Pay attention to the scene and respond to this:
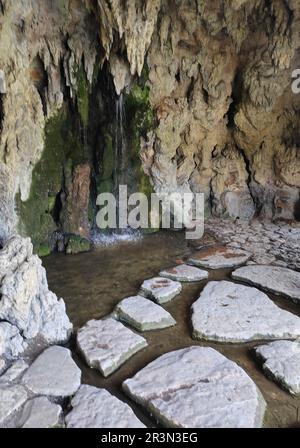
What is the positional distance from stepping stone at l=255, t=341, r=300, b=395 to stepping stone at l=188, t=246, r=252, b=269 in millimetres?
2153

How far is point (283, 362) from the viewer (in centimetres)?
288

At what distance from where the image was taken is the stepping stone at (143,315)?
3559 mm

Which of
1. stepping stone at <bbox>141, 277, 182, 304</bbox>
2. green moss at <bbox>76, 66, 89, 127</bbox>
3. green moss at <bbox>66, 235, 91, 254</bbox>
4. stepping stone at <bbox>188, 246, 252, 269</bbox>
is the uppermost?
green moss at <bbox>76, 66, 89, 127</bbox>

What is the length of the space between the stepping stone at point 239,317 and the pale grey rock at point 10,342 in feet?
5.61

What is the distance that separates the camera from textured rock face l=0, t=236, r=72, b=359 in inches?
121

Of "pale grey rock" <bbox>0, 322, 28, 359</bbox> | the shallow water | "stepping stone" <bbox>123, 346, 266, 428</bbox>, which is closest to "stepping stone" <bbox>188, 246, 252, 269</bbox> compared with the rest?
the shallow water

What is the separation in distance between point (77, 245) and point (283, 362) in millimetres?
4269

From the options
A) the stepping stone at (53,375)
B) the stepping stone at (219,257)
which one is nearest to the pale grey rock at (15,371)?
the stepping stone at (53,375)

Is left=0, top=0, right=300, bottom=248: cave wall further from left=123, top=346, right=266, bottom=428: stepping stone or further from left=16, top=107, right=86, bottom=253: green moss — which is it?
left=123, top=346, right=266, bottom=428: stepping stone

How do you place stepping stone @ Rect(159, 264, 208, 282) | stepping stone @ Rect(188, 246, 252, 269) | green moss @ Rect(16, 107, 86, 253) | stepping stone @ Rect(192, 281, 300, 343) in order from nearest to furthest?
1. stepping stone @ Rect(192, 281, 300, 343)
2. stepping stone @ Rect(159, 264, 208, 282)
3. stepping stone @ Rect(188, 246, 252, 269)
4. green moss @ Rect(16, 107, 86, 253)

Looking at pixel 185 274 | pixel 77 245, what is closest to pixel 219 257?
pixel 185 274

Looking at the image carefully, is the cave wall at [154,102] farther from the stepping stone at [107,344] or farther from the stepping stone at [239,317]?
the stepping stone at [239,317]

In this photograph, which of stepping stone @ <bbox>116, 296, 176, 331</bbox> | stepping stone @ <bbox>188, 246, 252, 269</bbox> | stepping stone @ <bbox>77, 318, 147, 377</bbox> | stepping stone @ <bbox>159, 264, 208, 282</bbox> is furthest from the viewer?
stepping stone @ <bbox>188, 246, 252, 269</bbox>
